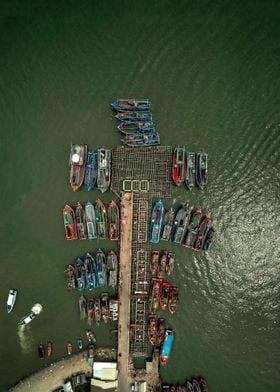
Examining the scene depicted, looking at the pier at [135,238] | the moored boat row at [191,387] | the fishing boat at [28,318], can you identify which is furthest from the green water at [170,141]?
the pier at [135,238]

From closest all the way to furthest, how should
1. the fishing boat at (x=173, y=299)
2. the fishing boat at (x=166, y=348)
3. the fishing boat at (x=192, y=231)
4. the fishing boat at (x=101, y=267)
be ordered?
the fishing boat at (x=166, y=348) → the fishing boat at (x=173, y=299) → the fishing boat at (x=101, y=267) → the fishing boat at (x=192, y=231)

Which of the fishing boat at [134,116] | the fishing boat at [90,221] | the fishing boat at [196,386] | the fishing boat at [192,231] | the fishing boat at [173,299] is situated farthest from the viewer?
the fishing boat at [134,116]

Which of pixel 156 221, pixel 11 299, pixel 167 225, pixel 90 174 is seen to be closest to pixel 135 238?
pixel 156 221

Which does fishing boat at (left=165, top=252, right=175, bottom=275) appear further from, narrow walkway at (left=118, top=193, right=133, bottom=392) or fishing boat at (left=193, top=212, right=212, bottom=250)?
narrow walkway at (left=118, top=193, right=133, bottom=392)

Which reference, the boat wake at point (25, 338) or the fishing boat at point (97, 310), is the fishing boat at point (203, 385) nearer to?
the fishing boat at point (97, 310)

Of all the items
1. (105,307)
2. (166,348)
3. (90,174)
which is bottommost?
(166,348)

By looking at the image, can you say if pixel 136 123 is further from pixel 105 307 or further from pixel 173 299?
pixel 105 307
